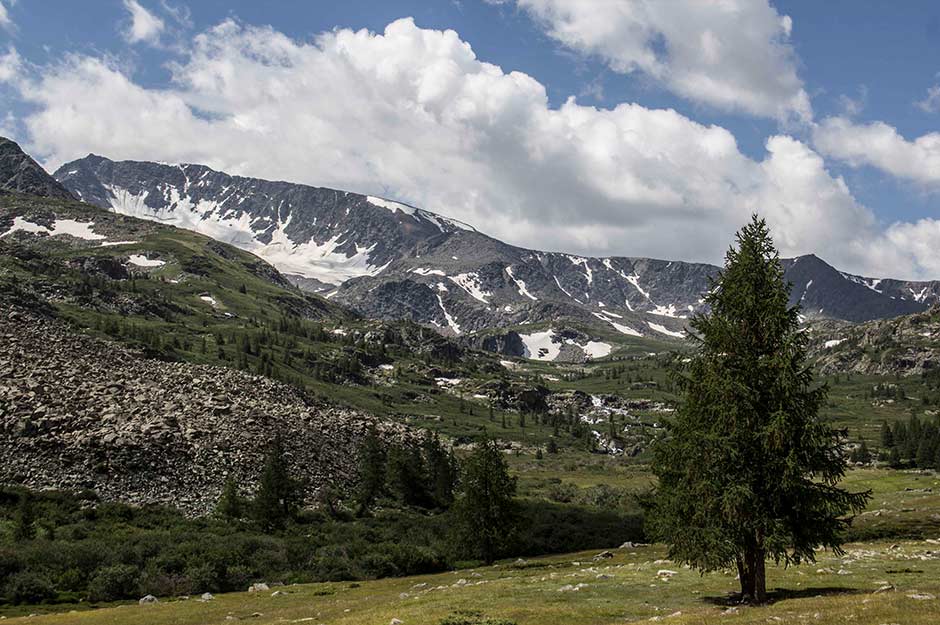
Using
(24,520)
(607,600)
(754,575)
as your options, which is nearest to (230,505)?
(24,520)

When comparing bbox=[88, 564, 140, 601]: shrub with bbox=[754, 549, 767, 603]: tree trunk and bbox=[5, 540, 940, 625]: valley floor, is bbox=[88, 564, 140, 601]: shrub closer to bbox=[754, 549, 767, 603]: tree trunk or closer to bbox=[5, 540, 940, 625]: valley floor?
bbox=[5, 540, 940, 625]: valley floor

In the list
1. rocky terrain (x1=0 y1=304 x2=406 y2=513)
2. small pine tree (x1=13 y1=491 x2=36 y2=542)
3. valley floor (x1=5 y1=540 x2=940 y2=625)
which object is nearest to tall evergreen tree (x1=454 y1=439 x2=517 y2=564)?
valley floor (x1=5 y1=540 x2=940 y2=625)

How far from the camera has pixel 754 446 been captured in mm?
31312

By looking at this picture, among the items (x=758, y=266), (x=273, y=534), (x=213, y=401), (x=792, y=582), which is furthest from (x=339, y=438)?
(x=758, y=266)

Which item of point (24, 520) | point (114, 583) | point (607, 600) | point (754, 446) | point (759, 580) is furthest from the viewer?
point (24, 520)

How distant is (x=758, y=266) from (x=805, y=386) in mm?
6380

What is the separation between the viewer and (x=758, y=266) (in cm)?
3384

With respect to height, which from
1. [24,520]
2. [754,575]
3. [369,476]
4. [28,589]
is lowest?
[28,589]

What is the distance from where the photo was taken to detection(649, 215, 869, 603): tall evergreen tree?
30.5 metres

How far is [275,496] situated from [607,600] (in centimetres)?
Answer: 5115

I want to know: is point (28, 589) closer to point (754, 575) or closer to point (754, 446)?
point (754, 575)

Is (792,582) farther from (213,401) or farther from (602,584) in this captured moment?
(213,401)

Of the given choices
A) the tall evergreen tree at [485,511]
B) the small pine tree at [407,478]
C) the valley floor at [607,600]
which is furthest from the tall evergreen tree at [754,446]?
the small pine tree at [407,478]

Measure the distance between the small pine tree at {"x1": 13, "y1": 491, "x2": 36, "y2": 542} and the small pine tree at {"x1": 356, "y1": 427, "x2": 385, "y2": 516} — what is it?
3622 cm
